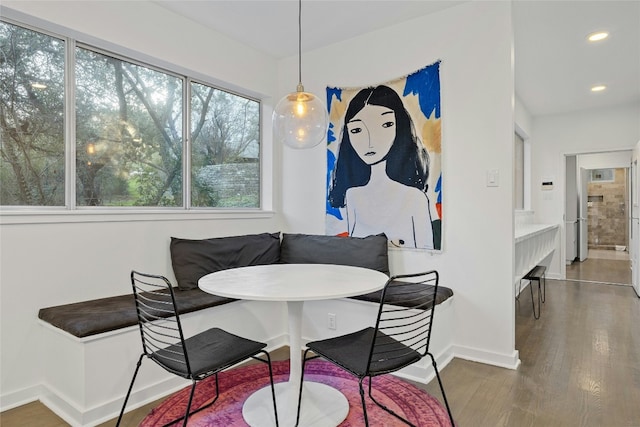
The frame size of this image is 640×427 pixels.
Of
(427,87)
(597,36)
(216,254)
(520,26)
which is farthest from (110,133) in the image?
Result: (597,36)

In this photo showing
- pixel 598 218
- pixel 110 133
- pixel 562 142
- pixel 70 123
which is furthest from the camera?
pixel 598 218

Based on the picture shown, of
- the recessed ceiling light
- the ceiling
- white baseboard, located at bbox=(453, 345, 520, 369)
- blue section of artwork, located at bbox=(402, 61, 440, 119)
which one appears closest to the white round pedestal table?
white baseboard, located at bbox=(453, 345, 520, 369)

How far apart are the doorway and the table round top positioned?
214 inches

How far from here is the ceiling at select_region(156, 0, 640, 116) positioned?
286 centimetres

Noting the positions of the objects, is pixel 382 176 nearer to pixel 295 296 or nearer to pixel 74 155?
pixel 295 296

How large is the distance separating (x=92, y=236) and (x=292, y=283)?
1475 mm

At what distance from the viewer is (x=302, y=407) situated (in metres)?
2.01

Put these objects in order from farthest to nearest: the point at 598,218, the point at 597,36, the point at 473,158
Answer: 1. the point at 598,218
2. the point at 597,36
3. the point at 473,158

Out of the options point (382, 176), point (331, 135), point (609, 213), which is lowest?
point (609, 213)

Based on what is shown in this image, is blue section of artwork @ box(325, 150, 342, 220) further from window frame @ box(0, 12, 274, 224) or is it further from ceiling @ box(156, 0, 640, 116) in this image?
ceiling @ box(156, 0, 640, 116)

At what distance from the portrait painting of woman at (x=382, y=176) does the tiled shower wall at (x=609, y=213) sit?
8651 millimetres

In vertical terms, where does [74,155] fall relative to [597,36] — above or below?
below

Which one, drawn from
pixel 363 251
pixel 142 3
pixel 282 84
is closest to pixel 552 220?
pixel 363 251

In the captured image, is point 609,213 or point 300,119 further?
point 609,213
